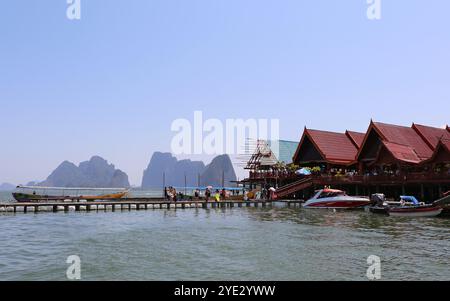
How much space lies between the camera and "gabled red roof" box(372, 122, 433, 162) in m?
52.7

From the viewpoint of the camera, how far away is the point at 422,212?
111 ft

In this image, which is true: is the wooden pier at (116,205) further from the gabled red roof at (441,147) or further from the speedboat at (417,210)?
the speedboat at (417,210)

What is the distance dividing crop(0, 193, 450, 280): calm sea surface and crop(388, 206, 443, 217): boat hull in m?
3.15

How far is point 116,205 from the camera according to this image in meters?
49.2

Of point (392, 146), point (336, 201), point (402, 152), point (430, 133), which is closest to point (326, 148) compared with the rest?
point (392, 146)

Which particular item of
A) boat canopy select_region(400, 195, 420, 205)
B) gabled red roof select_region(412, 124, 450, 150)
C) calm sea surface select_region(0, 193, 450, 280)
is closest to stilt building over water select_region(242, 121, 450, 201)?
gabled red roof select_region(412, 124, 450, 150)

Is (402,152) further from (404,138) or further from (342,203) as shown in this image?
(342,203)

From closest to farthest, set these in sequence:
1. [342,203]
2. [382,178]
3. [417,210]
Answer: [417,210] < [342,203] < [382,178]

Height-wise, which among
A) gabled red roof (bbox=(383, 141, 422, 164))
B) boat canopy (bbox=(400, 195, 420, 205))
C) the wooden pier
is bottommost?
the wooden pier

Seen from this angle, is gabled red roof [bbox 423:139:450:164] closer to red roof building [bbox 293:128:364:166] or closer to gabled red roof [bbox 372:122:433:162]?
gabled red roof [bbox 372:122:433:162]

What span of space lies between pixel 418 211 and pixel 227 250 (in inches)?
823

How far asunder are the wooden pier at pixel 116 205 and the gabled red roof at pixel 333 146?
11.7m
